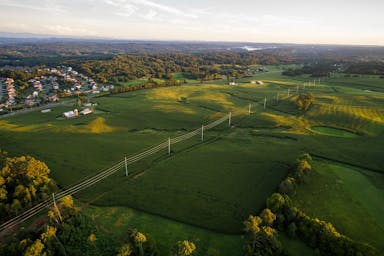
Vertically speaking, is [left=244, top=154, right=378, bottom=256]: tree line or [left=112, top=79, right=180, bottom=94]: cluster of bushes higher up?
[left=112, top=79, right=180, bottom=94]: cluster of bushes

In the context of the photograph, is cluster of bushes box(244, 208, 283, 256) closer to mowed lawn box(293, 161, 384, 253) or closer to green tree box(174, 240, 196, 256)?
green tree box(174, 240, 196, 256)

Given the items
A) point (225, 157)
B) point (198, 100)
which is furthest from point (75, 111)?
point (225, 157)

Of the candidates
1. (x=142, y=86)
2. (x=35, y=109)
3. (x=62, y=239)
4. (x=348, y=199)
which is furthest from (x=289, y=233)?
(x=142, y=86)

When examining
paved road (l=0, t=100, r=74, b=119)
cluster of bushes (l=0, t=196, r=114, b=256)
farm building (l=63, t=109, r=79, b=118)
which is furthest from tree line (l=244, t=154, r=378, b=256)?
paved road (l=0, t=100, r=74, b=119)

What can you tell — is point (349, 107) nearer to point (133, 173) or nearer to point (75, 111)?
point (133, 173)

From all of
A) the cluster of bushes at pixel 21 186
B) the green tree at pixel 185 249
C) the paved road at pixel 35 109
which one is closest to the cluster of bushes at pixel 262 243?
the green tree at pixel 185 249

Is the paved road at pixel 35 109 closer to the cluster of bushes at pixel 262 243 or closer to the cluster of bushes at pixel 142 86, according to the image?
the cluster of bushes at pixel 142 86

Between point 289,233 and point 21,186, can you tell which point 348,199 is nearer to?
point 289,233
